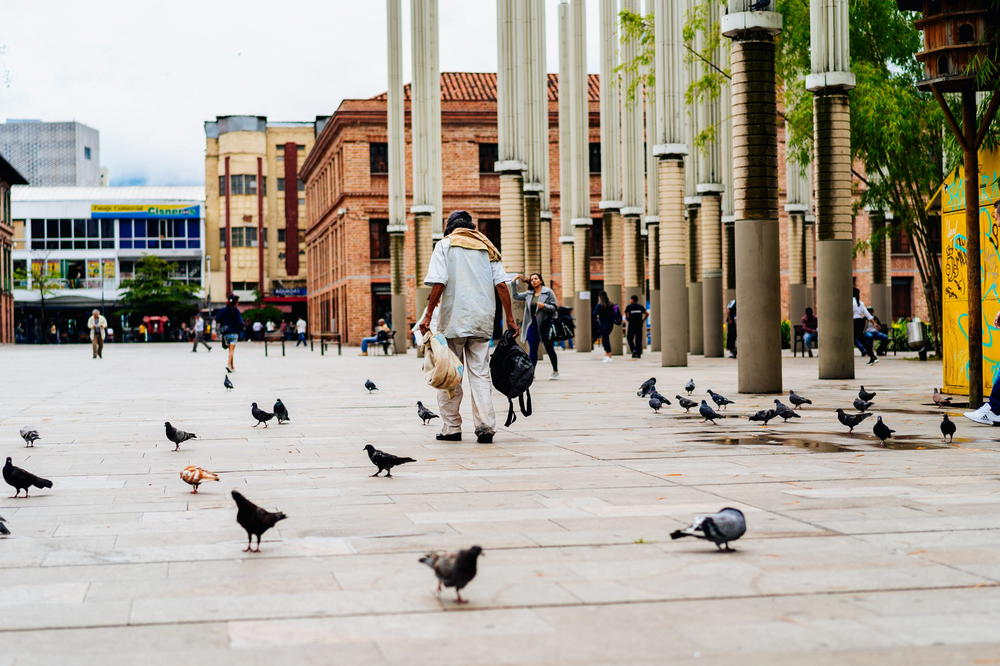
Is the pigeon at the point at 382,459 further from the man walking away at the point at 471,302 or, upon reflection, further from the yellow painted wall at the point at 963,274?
the yellow painted wall at the point at 963,274

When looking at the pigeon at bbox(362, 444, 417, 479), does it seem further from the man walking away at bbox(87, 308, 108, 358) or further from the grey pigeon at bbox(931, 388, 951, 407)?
the man walking away at bbox(87, 308, 108, 358)

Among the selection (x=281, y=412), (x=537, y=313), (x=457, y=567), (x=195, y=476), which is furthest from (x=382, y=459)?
(x=537, y=313)

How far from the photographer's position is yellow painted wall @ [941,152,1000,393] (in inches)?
541

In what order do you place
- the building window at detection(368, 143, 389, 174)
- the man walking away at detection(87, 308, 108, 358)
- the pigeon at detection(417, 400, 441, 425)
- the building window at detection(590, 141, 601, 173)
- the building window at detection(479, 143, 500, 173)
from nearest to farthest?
1. the pigeon at detection(417, 400, 441, 425)
2. the man walking away at detection(87, 308, 108, 358)
3. the building window at detection(368, 143, 389, 174)
4. the building window at detection(479, 143, 500, 173)
5. the building window at detection(590, 141, 601, 173)

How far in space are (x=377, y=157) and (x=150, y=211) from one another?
1886 inches

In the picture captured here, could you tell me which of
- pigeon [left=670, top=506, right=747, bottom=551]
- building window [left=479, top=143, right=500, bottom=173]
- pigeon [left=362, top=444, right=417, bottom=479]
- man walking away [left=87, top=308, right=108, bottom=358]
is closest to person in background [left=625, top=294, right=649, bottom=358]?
man walking away [left=87, top=308, right=108, bottom=358]

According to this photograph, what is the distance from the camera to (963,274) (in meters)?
14.6

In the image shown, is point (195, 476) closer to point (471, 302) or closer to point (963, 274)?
point (471, 302)

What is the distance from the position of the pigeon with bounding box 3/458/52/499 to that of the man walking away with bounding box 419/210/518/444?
3.97 meters

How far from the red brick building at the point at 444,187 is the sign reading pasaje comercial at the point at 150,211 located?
135 ft

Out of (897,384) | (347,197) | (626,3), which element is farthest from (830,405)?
(347,197)

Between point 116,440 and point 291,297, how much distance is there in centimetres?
8980

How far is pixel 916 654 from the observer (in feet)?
13.6

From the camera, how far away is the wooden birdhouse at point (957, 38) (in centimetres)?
1330
